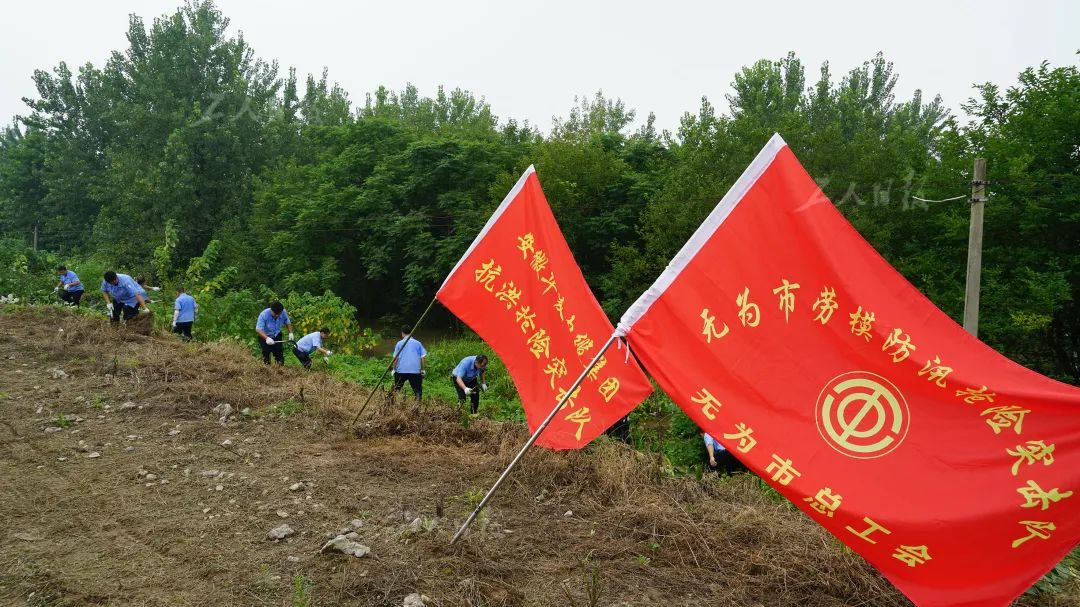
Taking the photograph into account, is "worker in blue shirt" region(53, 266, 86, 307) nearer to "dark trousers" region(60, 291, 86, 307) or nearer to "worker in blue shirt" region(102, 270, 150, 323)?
"dark trousers" region(60, 291, 86, 307)

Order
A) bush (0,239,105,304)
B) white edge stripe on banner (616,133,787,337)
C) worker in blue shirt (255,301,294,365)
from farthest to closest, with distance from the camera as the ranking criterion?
bush (0,239,105,304) < worker in blue shirt (255,301,294,365) < white edge stripe on banner (616,133,787,337)

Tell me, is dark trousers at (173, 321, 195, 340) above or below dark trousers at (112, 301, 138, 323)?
below

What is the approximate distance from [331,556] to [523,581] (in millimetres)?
1174

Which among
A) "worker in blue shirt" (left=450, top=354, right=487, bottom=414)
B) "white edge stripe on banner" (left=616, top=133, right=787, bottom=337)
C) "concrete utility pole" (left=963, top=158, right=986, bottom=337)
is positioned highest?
"concrete utility pole" (left=963, top=158, right=986, bottom=337)

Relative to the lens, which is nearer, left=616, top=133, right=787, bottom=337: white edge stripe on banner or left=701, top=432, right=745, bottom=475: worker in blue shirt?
left=616, top=133, right=787, bottom=337: white edge stripe on banner

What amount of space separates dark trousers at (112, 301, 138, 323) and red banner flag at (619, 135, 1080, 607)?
1046 cm

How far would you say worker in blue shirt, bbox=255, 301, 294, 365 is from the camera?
10.5 metres

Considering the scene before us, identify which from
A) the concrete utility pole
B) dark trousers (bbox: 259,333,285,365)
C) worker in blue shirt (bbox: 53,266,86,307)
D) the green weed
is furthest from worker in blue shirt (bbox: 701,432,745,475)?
worker in blue shirt (bbox: 53,266,86,307)

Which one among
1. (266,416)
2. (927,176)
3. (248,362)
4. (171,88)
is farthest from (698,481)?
(171,88)

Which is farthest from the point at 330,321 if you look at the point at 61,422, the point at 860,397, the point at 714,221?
the point at 860,397

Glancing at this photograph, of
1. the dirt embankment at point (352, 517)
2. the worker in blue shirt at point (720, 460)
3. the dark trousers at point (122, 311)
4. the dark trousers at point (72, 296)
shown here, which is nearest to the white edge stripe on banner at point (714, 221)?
the dirt embankment at point (352, 517)

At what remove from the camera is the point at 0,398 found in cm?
716

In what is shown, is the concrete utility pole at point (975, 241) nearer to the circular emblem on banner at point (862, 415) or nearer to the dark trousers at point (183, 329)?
the circular emblem on banner at point (862, 415)

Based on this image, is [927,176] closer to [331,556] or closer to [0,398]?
[331,556]
